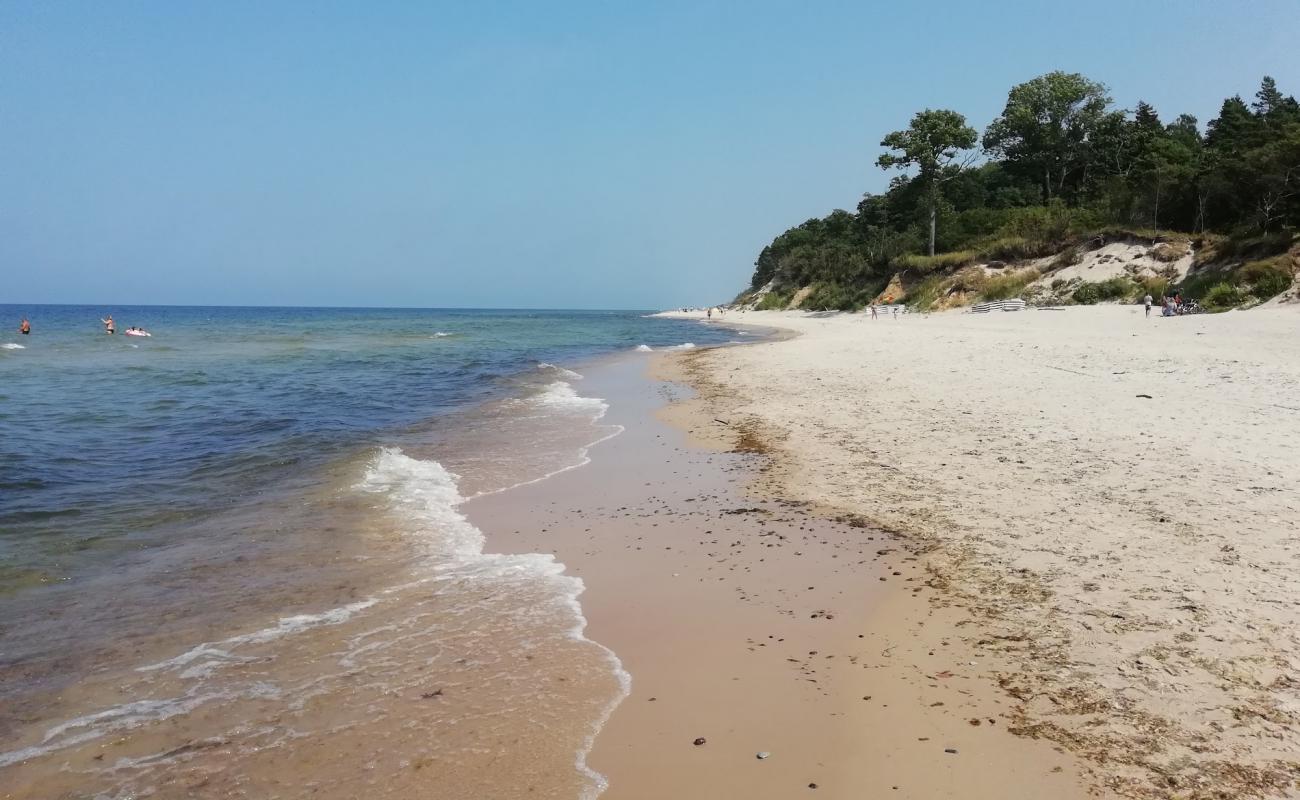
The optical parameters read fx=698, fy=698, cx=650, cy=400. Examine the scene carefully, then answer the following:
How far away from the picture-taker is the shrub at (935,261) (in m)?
44.2

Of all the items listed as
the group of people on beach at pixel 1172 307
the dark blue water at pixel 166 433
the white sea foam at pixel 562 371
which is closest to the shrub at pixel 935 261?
the group of people on beach at pixel 1172 307

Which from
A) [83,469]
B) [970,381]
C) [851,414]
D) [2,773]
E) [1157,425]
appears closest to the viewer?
[2,773]

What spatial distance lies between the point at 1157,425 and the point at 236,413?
1709 centimetres

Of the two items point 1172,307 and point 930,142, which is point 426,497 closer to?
point 1172,307

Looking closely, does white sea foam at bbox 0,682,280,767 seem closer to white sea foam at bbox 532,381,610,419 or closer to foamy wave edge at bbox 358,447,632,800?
foamy wave edge at bbox 358,447,632,800

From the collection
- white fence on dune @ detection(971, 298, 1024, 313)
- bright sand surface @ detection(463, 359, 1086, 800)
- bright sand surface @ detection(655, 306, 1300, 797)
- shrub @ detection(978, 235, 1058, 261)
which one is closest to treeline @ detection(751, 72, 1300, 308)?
shrub @ detection(978, 235, 1058, 261)

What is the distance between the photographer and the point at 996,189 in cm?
6294

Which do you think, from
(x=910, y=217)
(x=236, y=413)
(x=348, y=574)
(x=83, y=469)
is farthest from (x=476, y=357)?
(x=910, y=217)

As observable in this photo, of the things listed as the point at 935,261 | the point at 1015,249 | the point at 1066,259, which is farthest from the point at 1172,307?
the point at 935,261

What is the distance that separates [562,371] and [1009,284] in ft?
85.3

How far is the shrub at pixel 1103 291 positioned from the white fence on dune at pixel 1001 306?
243cm

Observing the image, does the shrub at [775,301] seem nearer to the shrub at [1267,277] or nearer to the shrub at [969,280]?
the shrub at [969,280]

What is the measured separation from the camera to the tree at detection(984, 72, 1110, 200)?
5497 centimetres

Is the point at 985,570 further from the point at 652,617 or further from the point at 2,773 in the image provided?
the point at 2,773
